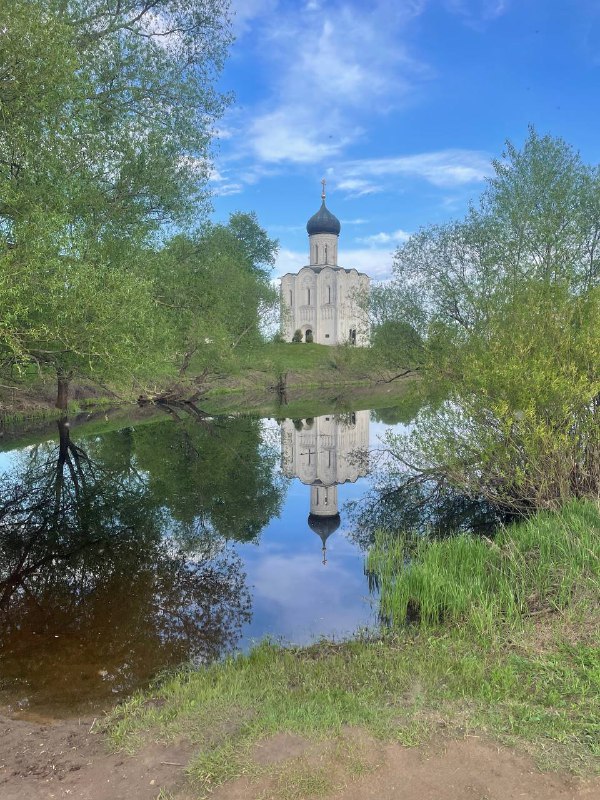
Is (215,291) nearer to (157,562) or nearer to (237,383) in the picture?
(157,562)

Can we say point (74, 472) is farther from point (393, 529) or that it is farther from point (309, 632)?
point (309, 632)

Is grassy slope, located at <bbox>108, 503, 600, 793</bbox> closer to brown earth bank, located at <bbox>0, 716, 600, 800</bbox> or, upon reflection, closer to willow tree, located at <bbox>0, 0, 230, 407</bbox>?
brown earth bank, located at <bbox>0, 716, 600, 800</bbox>

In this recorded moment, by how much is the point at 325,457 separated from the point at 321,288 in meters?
68.1

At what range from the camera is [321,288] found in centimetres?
8850

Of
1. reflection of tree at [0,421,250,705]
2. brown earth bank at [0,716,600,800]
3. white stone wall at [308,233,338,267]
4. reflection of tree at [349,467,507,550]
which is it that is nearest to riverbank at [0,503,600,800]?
brown earth bank at [0,716,600,800]

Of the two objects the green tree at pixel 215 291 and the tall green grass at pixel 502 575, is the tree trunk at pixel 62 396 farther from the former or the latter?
the tall green grass at pixel 502 575

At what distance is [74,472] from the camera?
1975 centimetres

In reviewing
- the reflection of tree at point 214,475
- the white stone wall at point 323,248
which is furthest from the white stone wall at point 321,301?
the reflection of tree at point 214,475

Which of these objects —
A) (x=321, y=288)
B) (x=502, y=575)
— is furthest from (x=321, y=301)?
(x=502, y=575)

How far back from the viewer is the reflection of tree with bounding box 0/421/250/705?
7188 mm

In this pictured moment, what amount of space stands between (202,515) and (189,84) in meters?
10.7

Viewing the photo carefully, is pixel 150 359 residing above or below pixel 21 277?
below

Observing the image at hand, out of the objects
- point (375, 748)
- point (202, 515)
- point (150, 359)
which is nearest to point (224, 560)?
point (202, 515)

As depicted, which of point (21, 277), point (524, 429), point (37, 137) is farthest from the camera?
point (37, 137)
